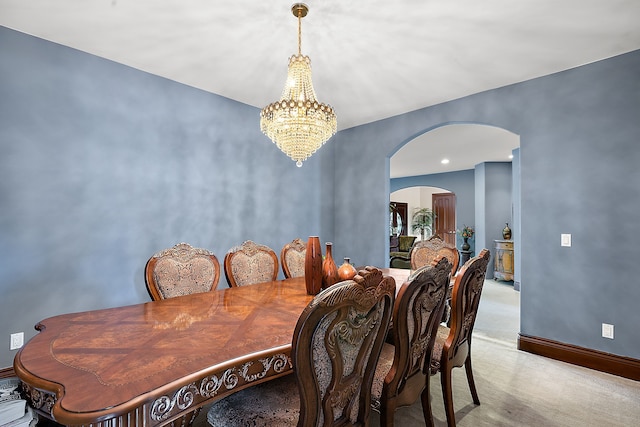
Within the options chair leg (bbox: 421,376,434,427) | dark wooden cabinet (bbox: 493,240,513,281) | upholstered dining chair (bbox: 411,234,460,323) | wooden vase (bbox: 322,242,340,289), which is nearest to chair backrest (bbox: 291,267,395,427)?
chair leg (bbox: 421,376,434,427)

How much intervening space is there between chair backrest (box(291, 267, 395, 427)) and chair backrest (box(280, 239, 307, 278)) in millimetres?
1672

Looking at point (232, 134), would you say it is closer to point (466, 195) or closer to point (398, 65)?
point (398, 65)

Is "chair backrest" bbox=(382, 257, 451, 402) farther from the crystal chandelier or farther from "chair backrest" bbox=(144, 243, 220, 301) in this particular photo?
"chair backrest" bbox=(144, 243, 220, 301)

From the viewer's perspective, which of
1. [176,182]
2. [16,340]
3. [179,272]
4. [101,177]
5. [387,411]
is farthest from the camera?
[176,182]

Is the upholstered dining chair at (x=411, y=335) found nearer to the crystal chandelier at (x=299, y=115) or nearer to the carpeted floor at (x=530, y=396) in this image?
the carpeted floor at (x=530, y=396)

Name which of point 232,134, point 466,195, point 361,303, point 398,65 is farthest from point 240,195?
point 466,195

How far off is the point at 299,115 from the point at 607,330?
3190 mm

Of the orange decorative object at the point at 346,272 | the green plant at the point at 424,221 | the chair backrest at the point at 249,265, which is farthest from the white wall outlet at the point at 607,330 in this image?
the green plant at the point at 424,221

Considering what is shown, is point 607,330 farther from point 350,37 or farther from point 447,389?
point 350,37

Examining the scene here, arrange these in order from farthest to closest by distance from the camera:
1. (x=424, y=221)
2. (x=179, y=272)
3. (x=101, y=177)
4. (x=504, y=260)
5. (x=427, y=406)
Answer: (x=424, y=221)
(x=504, y=260)
(x=101, y=177)
(x=179, y=272)
(x=427, y=406)

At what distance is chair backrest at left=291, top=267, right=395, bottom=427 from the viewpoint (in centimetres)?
95

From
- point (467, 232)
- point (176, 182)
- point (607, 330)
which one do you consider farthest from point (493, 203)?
point (176, 182)

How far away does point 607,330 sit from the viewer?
2.75m

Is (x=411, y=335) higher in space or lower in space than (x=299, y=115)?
lower
